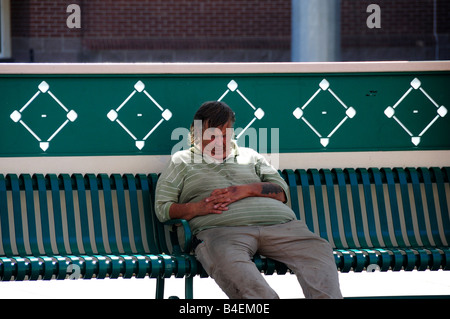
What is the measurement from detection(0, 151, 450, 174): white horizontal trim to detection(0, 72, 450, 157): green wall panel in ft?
0.13

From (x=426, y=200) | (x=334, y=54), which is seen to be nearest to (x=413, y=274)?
(x=426, y=200)

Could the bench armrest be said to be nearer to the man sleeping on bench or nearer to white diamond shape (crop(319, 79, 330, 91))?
the man sleeping on bench

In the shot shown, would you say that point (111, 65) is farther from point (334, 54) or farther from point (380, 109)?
point (334, 54)

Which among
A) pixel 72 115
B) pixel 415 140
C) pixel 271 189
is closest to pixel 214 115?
pixel 271 189

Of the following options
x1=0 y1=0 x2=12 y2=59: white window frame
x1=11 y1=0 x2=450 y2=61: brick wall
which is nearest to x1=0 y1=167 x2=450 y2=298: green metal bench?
x1=11 y1=0 x2=450 y2=61: brick wall

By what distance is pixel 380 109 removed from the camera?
5.54m

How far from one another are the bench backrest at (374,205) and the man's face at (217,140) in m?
0.68

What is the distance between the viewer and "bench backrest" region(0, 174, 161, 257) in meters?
4.85

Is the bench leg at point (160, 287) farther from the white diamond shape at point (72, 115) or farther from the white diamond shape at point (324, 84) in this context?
the white diamond shape at point (324, 84)

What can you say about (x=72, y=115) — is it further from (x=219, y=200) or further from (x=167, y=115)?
(x=219, y=200)

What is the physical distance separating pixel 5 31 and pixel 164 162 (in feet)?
32.8

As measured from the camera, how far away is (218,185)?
4.67m

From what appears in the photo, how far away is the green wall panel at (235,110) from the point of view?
16.9 ft
